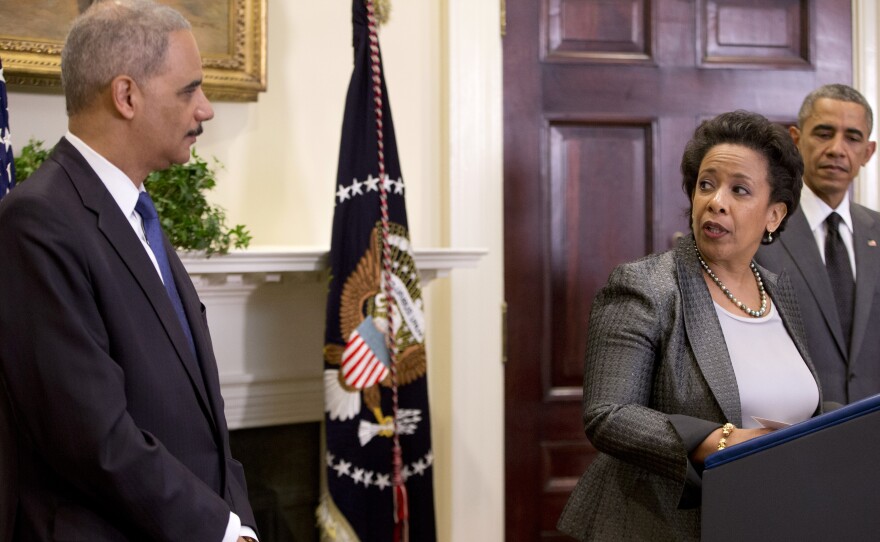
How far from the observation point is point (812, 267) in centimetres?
258

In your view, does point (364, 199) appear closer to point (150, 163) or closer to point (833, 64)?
point (150, 163)

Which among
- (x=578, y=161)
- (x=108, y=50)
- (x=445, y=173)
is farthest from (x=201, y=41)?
(x=578, y=161)

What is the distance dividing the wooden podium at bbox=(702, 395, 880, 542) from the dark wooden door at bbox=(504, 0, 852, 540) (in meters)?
2.11

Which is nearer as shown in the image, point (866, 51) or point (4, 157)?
point (4, 157)

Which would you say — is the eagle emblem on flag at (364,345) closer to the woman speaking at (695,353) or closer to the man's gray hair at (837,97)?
the woman speaking at (695,353)

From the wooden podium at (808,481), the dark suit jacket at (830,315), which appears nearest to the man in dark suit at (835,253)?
the dark suit jacket at (830,315)

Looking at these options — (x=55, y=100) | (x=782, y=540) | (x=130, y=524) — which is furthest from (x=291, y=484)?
(x=782, y=540)

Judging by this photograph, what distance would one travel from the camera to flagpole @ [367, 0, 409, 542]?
2773 millimetres

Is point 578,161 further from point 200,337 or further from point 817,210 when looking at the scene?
point 200,337

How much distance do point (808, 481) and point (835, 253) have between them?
1.55 metres

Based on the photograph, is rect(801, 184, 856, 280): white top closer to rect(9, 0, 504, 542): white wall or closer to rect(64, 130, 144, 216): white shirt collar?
rect(9, 0, 504, 542): white wall

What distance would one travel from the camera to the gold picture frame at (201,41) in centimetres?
265

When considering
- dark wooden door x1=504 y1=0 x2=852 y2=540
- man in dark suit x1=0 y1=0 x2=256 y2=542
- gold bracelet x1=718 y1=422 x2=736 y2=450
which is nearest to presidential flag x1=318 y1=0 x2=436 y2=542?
dark wooden door x1=504 y1=0 x2=852 y2=540

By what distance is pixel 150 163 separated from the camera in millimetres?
1647
